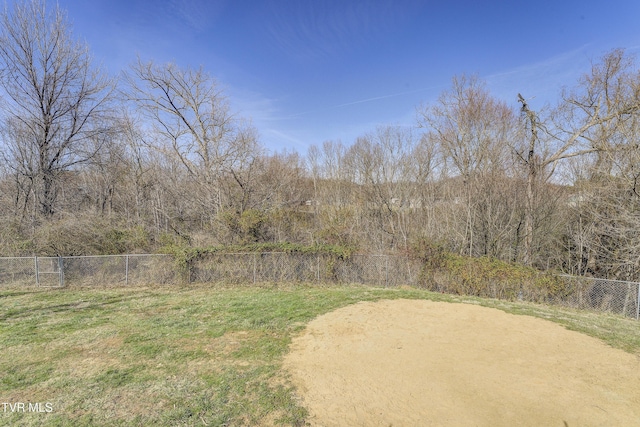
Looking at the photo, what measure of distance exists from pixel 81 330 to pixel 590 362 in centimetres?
978

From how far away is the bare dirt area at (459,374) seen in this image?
3688 mm

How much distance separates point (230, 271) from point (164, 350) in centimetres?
668

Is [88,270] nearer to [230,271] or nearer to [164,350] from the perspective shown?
[230,271]

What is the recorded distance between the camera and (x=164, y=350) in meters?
5.41

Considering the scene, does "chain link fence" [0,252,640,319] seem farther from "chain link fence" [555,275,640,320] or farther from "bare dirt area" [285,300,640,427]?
"bare dirt area" [285,300,640,427]

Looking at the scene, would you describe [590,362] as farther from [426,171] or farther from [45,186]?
[45,186]

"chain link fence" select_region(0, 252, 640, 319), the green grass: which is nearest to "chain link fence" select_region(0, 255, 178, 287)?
"chain link fence" select_region(0, 252, 640, 319)

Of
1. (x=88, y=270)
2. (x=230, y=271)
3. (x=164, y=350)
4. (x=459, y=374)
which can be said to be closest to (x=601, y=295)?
(x=459, y=374)

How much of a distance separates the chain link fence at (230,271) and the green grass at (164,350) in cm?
124

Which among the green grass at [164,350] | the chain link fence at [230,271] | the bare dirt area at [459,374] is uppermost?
the chain link fence at [230,271]

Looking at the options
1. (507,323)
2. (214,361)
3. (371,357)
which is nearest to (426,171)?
(507,323)

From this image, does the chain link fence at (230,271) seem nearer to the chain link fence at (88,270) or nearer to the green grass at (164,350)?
the chain link fence at (88,270)

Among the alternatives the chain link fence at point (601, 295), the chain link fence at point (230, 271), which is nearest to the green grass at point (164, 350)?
the chain link fence at point (601, 295)

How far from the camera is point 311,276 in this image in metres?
12.2
